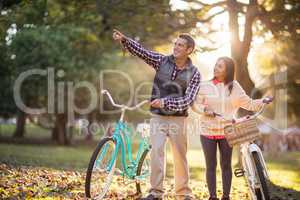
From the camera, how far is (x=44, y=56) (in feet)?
Answer: 81.3

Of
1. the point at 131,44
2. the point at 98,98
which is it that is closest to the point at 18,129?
the point at 98,98

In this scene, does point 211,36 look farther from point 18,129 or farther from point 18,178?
point 18,129

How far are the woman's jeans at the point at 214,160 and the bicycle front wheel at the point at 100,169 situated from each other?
1.17 meters

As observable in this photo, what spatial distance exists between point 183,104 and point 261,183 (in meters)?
1.22

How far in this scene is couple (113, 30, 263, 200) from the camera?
18.8 ft

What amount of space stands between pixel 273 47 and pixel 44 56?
13.4m

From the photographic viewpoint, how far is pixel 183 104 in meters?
5.62

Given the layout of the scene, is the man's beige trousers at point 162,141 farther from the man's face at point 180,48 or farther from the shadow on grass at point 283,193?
the shadow on grass at point 283,193

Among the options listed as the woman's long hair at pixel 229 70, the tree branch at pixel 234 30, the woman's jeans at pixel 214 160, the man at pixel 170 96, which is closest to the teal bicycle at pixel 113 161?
the man at pixel 170 96

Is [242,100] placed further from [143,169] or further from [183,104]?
[143,169]

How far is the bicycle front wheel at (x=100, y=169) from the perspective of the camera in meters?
5.99

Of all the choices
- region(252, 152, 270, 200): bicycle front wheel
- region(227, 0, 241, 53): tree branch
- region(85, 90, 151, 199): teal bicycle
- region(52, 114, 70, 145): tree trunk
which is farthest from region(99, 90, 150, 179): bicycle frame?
region(52, 114, 70, 145): tree trunk

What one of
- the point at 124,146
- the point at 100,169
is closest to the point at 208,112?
the point at 124,146

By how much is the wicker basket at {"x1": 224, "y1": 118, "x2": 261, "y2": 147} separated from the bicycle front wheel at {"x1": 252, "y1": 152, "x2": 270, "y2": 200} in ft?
0.85
